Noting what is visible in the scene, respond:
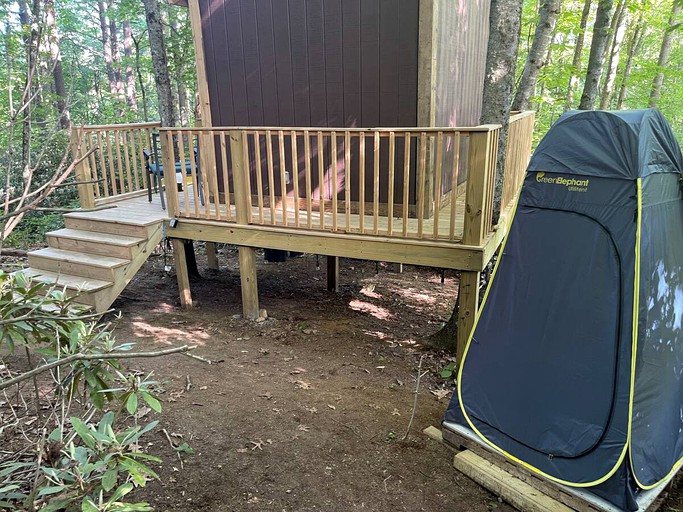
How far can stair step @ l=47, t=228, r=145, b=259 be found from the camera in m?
5.16

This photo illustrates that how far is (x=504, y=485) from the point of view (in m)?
2.62

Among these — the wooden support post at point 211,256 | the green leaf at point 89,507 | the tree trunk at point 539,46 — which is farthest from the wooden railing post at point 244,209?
the tree trunk at point 539,46

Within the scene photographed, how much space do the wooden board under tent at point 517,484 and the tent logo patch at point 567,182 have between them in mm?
1572

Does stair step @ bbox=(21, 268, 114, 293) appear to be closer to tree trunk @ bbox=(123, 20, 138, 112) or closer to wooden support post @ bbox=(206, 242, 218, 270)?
wooden support post @ bbox=(206, 242, 218, 270)

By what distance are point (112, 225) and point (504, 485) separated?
194 inches

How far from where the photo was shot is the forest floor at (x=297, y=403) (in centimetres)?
262

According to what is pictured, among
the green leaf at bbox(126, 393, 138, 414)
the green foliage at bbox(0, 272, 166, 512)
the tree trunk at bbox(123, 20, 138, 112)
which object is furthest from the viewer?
the tree trunk at bbox(123, 20, 138, 112)

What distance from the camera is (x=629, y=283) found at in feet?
7.73

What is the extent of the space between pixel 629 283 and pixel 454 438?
1.42 metres

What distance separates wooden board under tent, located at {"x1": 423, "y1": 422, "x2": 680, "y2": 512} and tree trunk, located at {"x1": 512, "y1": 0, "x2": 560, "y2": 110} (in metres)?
5.89

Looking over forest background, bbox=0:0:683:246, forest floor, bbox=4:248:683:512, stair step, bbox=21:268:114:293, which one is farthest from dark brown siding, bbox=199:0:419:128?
stair step, bbox=21:268:114:293

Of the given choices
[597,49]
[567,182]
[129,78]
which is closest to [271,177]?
[567,182]

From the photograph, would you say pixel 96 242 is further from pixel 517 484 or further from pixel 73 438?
pixel 517 484

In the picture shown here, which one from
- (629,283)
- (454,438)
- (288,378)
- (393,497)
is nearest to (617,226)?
(629,283)
